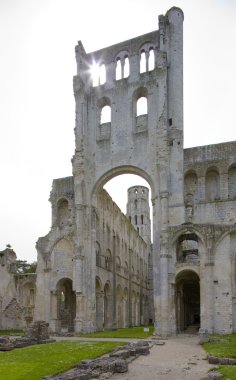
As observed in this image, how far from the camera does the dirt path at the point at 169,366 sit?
12.8 metres

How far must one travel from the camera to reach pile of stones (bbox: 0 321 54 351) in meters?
21.4

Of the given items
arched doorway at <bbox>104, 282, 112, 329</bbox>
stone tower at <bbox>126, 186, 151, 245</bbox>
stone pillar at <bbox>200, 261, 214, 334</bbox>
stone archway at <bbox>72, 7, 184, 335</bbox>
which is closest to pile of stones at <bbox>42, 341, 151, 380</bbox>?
stone pillar at <bbox>200, 261, 214, 334</bbox>

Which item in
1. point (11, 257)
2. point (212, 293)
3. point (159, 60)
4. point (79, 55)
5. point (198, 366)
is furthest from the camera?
point (11, 257)

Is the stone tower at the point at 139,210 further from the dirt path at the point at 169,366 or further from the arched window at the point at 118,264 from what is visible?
the dirt path at the point at 169,366

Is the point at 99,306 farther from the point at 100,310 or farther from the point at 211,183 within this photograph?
the point at 211,183

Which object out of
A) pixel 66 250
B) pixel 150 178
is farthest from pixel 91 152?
pixel 66 250

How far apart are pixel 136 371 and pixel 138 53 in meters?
28.0

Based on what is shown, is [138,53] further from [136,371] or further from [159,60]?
[136,371]

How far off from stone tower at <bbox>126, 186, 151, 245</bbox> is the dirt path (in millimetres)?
53470

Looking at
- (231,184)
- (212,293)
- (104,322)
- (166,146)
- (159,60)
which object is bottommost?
(104,322)

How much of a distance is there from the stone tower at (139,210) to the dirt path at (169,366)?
5347cm

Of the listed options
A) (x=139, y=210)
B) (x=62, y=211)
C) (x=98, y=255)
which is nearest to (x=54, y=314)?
(x=98, y=255)

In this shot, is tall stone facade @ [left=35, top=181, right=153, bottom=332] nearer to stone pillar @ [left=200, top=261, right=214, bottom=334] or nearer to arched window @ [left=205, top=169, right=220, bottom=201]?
stone pillar @ [left=200, top=261, right=214, bottom=334]

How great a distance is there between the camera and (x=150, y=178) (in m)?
33.2
